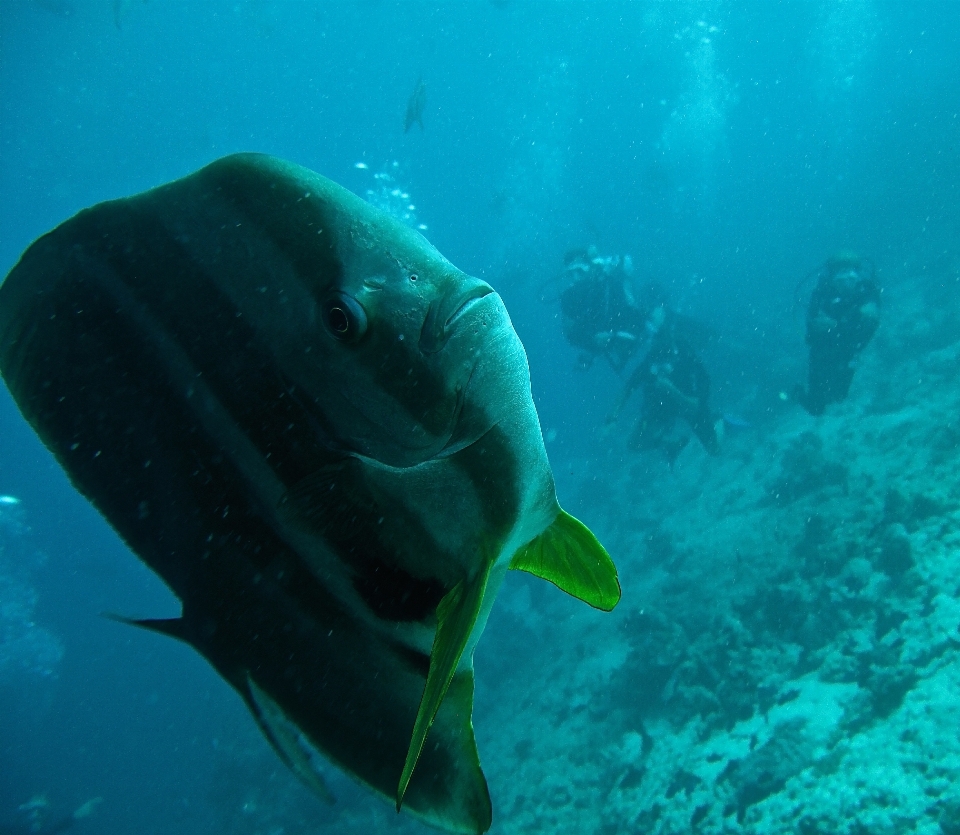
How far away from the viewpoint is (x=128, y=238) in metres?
0.61

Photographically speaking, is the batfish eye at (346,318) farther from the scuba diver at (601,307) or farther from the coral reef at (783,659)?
the scuba diver at (601,307)

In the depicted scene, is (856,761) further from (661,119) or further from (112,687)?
(661,119)

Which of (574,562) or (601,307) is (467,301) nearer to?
(574,562)

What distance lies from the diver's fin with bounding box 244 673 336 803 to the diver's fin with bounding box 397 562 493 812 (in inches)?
4.6

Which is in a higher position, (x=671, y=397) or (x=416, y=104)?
(x=416, y=104)

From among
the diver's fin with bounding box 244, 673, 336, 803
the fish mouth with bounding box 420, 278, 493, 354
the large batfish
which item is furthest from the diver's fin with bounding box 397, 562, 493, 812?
the fish mouth with bounding box 420, 278, 493, 354

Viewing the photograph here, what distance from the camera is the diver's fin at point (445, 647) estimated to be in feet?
1.67

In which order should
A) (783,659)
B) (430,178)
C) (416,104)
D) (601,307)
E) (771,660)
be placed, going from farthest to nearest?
(430,178), (601,307), (416,104), (771,660), (783,659)

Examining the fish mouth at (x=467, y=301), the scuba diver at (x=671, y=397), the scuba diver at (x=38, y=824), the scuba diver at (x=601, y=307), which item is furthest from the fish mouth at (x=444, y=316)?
the scuba diver at (x=38, y=824)

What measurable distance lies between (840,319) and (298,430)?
1166cm

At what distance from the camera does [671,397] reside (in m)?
11.4

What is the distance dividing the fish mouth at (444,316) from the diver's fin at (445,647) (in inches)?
9.3

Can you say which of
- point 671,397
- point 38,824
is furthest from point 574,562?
point 38,824

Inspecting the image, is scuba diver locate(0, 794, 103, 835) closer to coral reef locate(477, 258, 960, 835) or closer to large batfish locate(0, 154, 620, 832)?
coral reef locate(477, 258, 960, 835)
